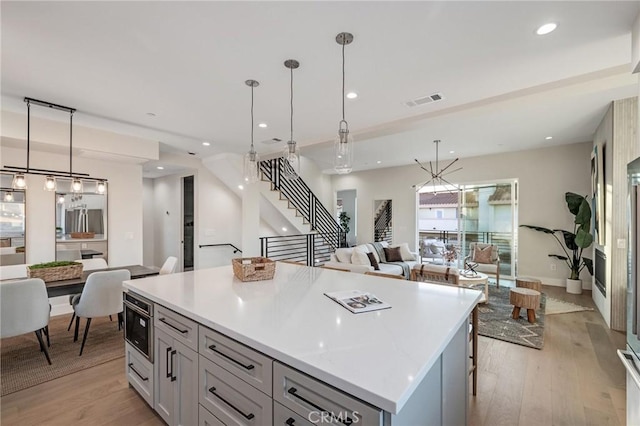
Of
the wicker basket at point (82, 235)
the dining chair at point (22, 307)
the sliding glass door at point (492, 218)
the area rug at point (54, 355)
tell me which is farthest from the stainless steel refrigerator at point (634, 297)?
the wicker basket at point (82, 235)

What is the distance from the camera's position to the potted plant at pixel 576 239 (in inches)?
203

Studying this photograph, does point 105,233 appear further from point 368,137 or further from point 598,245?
point 598,245

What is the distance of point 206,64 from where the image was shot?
2.60 m

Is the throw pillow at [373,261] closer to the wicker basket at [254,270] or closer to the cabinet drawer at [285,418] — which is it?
the wicker basket at [254,270]

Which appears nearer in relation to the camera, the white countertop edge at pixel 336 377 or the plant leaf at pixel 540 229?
the white countertop edge at pixel 336 377

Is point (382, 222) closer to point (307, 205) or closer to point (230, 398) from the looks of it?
point (307, 205)

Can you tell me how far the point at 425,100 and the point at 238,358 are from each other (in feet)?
11.2

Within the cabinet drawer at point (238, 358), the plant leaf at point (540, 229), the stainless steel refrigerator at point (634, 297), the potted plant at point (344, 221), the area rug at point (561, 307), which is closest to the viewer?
the cabinet drawer at point (238, 358)

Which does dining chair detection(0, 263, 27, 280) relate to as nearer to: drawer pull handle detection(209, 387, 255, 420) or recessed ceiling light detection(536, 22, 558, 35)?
drawer pull handle detection(209, 387, 255, 420)

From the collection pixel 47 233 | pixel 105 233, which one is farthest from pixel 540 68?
pixel 47 233

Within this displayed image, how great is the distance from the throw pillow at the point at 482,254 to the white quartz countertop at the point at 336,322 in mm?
4854

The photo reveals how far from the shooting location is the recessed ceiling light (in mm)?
2086

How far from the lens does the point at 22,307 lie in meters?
2.64

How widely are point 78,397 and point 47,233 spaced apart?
10.5 feet
